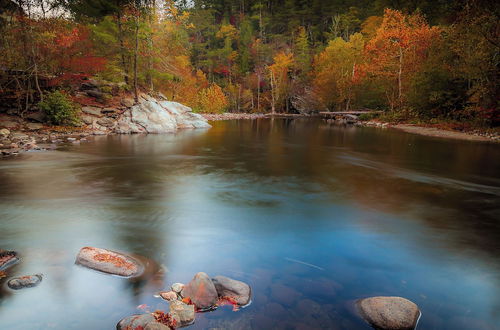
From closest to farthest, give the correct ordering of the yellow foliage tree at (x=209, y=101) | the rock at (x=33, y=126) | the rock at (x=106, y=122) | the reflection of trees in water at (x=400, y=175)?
the reflection of trees in water at (x=400, y=175), the rock at (x=33, y=126), the rock at (x=106, y=122), the yellow foliage tree at (x=209, y=101)

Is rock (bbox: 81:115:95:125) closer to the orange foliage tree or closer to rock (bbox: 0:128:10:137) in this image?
rock (bbox: 0:128:10:137)

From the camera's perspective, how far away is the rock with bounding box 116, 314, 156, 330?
10.2ft

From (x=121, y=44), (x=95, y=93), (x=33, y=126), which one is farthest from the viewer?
(x=121, y=44)

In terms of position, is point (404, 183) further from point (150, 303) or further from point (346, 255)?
point (150, 303)

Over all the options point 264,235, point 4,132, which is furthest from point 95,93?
point 264,235

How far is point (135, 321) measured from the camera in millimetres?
3156

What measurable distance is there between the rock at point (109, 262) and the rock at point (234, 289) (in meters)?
1.19

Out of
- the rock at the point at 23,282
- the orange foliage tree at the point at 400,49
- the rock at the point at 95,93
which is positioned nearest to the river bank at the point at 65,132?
the rock at the point at 95,93

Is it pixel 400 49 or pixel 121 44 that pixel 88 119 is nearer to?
pixel 121 44

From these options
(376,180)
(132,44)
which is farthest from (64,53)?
(376,180)

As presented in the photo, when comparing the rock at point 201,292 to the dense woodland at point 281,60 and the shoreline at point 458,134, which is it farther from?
the shoreline at point 458,134

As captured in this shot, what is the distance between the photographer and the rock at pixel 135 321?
3104 millimetres

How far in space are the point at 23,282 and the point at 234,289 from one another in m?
2.53

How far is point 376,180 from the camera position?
10.2 metres
